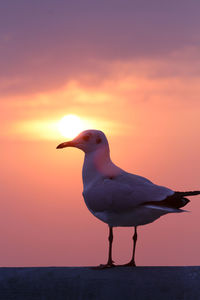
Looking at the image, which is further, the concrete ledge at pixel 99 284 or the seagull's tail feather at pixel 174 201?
the seagull's tail feather at pixel 174 201

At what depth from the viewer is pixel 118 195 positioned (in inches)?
352

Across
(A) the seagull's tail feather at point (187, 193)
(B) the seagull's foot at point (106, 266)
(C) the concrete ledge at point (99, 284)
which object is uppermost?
(A) the seagull's tail feather at point (187, 193)

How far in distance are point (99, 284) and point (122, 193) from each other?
188 cm

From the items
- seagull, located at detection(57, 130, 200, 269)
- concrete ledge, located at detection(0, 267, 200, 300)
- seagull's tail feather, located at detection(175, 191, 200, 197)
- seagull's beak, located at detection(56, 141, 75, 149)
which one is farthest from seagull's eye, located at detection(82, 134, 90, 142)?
concrete ledge, located at detection(0, 267, 200, 300)

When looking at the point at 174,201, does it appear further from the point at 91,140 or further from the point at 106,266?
the point at 91,140

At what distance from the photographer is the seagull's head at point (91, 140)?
9781mm

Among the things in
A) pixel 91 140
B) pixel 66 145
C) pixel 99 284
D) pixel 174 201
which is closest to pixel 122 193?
pixel 174 201

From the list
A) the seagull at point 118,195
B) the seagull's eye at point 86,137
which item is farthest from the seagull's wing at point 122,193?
the seagull's eye at point 86,137

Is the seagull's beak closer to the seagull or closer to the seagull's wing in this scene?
the seagull

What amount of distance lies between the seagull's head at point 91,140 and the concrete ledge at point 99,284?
263 cm

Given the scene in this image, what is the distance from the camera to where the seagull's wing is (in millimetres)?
8758

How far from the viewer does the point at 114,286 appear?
7473 mm

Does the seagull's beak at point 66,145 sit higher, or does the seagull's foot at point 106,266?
the seagull's beak at point 66,145

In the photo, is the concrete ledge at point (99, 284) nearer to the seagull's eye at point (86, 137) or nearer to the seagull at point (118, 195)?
the seagull at point (118, 195)
